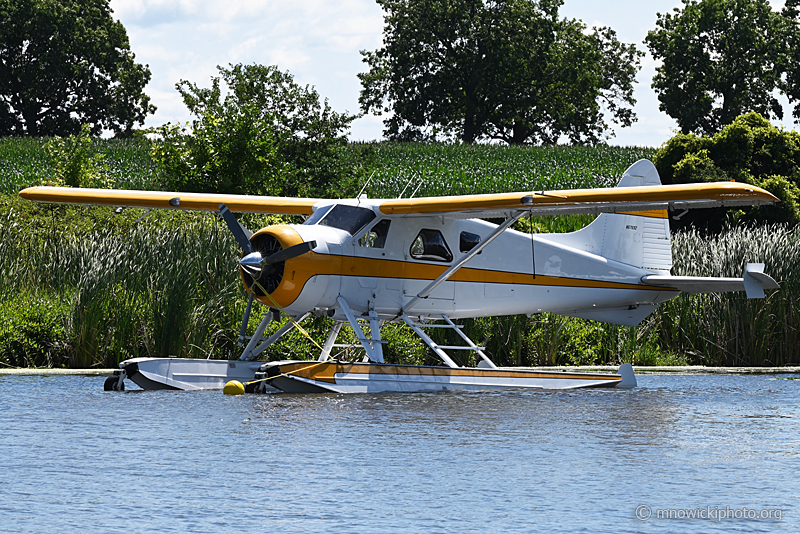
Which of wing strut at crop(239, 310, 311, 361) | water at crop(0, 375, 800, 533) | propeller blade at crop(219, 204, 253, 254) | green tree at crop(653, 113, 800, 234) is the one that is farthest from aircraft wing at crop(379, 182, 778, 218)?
green tree at crop(653, 113, 800, 234)

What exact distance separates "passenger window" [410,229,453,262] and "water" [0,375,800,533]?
7.40 feet

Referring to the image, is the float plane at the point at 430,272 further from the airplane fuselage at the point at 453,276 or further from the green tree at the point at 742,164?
the green tree at the point at 742,164

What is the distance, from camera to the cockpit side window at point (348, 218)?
12.3 m

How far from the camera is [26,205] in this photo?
21.7m

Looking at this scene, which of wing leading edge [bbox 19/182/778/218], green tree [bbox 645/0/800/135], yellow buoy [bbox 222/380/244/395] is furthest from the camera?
green tree [bbox 645/0/800/135]

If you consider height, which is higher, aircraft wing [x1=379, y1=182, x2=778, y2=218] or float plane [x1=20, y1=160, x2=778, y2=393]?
aircraft wing [x1=379, y1=182, x2=778, y2=218]

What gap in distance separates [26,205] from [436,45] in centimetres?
4678

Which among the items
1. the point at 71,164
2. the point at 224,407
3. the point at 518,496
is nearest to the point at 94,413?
the point at 224,407

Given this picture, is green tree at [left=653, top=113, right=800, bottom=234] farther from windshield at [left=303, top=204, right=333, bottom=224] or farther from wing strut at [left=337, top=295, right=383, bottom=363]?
windshield at [left=303, top=204, right=333, bottom=224]

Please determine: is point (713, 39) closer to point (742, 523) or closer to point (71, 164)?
point (71, 164)

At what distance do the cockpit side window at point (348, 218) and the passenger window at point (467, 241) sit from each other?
1.35 m

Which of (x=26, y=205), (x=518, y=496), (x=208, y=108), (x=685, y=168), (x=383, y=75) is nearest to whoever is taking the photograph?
(x=518, y=496)

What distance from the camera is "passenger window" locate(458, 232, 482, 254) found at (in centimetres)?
1312

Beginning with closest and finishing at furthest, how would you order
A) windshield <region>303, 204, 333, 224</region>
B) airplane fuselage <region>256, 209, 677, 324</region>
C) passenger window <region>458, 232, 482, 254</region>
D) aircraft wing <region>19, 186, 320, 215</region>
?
1. airplane fuselage <region>256, 209, 677, 324</region>
2. windshield <region>303, 204, 333, 224</region>
3. passenger window <region>458, 232, 482, 254</region>
4. aircraft wing <region>19, 186, 320, 215</region>
